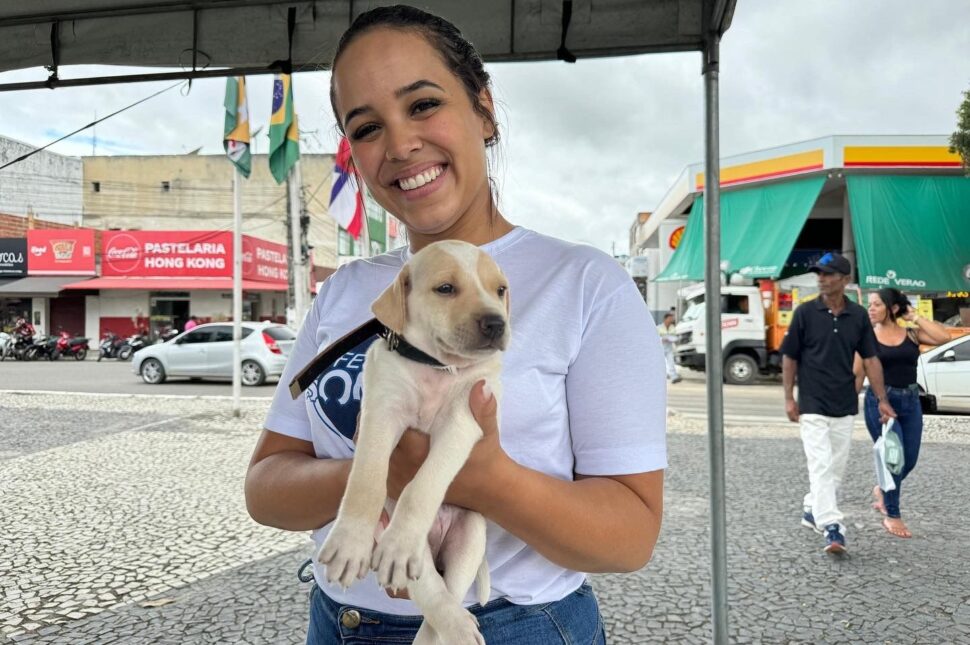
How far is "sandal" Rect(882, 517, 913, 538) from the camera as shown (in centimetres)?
589

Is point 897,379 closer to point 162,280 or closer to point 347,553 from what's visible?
point 347,553

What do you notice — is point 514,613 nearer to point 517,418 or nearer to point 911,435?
point 517,418

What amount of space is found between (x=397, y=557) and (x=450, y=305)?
1.31 feet

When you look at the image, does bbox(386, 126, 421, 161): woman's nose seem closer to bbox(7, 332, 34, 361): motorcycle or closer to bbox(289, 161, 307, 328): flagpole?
bbox(289, 161, 307, 328): flagpole

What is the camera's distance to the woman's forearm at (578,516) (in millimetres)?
1159

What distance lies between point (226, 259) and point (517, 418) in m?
30.9

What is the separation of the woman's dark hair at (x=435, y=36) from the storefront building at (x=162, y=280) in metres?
29.3

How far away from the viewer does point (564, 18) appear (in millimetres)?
2773

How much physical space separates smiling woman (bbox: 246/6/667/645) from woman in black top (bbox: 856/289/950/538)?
5.68 metres

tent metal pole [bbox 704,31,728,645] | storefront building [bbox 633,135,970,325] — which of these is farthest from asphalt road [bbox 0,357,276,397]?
storefront building [bbox 633,135,970,325]

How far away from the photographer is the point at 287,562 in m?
5.30

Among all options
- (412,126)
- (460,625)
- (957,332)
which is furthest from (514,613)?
(957,332)

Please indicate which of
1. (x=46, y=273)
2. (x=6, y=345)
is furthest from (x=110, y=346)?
(x=46, y=273)

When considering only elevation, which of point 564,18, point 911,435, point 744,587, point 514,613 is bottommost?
point 744,587
